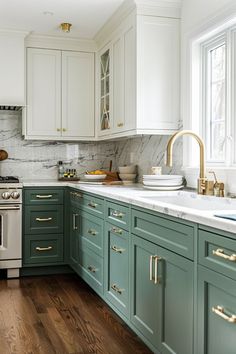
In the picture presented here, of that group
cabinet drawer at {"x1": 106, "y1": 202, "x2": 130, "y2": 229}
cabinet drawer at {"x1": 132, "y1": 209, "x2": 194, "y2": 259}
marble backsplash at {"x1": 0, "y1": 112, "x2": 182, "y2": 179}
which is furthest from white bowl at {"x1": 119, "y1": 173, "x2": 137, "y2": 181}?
cabinet drawer at {"x1": 132, "y1": 209, "x2": 194, "y2": 259}

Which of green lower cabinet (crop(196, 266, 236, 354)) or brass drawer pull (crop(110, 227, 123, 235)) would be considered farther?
brass drawer pull (crop(110, 227, 123, 235))

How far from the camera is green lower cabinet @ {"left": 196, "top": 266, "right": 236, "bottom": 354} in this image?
1.76 metres

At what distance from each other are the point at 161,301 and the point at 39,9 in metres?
2.74

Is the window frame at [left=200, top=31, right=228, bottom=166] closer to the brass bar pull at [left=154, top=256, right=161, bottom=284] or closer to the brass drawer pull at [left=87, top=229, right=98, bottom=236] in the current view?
the brass drawer pull at [left=87, top=229, right=98, bottom=236]

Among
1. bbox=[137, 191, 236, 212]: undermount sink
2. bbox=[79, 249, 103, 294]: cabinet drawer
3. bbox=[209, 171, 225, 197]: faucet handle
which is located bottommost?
bbox=[79, 249, 103, 294]: cabinet drawer

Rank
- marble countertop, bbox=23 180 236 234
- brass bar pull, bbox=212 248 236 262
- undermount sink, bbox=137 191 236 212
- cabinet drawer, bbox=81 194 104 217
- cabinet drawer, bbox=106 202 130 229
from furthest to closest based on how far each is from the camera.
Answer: cabinet drawer, bbox=81 194 104 217 → cabinet drawer, bbox=106 202 130 229 → undermount sink, bbox=137 191 236 212 → marble countertop, bbox=23 180 236 234 → brass bar pull, bbox=212 248 236 262

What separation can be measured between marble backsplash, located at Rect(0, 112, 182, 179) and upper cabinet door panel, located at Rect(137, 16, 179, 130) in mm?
928

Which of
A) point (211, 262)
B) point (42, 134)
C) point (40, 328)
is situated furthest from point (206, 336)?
point (42, 134)

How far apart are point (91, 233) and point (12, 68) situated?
1897mm

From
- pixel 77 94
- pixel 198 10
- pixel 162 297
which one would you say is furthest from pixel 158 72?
pixel 162 297

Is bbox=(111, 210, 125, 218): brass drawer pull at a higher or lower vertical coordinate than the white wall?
lower

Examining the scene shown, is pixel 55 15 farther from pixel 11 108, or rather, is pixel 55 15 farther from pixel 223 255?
pixel 223 255

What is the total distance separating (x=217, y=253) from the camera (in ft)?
6.04

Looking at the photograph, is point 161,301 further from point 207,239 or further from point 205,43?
point 205,43
